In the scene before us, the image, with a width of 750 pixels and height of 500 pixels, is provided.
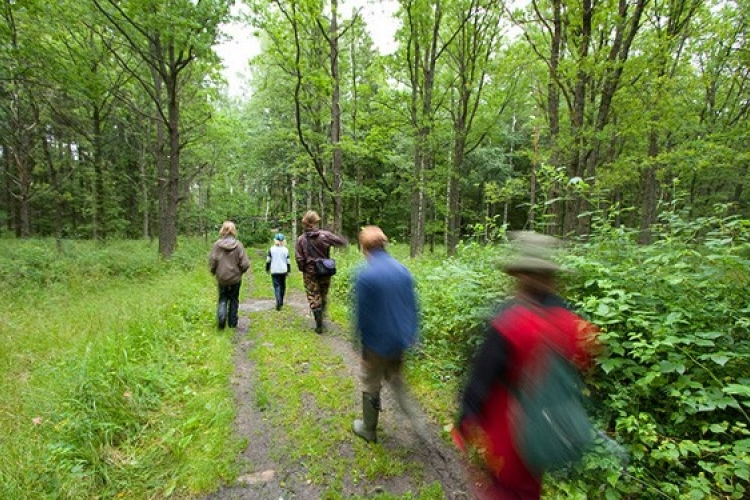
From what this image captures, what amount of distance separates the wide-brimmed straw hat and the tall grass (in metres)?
3.10

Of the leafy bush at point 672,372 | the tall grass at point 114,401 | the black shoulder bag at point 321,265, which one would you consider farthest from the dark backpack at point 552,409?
the black shoulder bag at point 321,265

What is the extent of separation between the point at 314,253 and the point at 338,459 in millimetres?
4014

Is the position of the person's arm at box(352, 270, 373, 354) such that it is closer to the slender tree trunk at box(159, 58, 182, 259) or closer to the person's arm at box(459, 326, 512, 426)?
the person's arm at box(459, 326, 512, 426)

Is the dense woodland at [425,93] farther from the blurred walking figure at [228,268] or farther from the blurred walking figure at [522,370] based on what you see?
the blurred walking figure at [228,268]

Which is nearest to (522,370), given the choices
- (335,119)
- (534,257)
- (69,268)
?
(534,257)

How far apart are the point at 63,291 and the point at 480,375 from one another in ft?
38.4

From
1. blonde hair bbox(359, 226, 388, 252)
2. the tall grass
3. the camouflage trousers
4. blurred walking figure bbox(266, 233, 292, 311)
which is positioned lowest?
the tall grass

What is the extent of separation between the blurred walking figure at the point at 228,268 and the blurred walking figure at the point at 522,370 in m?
5.54

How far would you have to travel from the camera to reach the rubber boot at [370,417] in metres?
3.53

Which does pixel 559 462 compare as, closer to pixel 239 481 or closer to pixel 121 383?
pixel 239 481

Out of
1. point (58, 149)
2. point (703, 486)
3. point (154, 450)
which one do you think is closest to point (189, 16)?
point (154, 450)

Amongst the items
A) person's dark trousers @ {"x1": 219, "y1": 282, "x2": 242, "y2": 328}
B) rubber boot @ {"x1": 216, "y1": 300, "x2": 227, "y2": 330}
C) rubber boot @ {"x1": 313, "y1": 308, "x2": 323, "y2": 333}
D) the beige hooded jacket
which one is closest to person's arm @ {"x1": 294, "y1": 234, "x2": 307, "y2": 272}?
rubber boot @ {"x1": 313, "y1": 308, "x2": 323, "y2": 333}

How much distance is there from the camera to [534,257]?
198 cm

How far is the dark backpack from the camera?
1771mm
